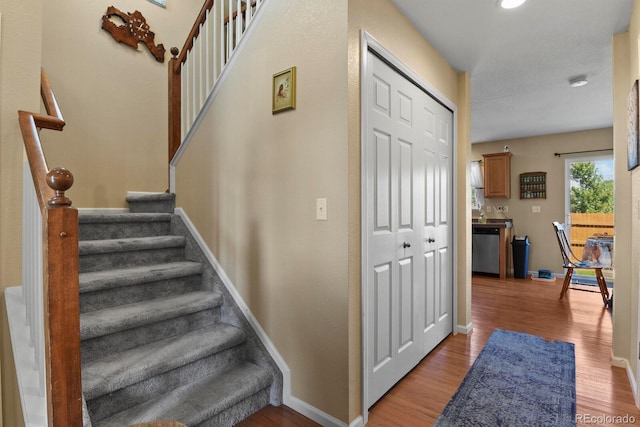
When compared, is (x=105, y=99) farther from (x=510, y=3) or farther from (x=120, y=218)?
(x=510, y=3)

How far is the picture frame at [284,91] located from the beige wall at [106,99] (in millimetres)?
2065

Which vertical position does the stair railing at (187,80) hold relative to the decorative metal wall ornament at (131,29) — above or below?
below

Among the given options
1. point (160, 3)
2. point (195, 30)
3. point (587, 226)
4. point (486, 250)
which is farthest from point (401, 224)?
point (587, 226)

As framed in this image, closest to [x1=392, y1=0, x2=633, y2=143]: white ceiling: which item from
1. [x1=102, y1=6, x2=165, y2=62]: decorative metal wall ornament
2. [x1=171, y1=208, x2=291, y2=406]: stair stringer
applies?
[x1=171, y1=208, x2=291, y2=406]: stair stringer

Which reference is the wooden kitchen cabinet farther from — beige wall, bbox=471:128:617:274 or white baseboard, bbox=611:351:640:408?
white baseboard, bbox=611:351:640:408

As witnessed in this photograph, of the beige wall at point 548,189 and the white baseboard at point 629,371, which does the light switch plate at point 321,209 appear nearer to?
the white baseboard at point 629,371

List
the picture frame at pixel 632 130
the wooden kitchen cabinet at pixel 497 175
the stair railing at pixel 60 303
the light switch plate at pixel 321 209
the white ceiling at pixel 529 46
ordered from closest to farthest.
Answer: the stair railing at pixel 60 303, the light switch plate at pixel 321 209, the picture frame at pixel 632 130, the white ceiling at pixel 529 46, the wooden kitchen cabinet at pixel 497 175

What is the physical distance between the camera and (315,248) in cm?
183

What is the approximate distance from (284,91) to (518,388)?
241 cm

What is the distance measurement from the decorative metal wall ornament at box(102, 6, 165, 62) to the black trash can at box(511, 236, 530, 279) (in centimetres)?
605

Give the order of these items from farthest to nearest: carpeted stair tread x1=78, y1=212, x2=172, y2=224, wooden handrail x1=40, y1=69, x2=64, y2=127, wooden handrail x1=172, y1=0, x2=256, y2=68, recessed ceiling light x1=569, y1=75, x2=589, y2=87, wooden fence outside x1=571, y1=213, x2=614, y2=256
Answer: wooden fence outside x1=571, y1=213, x2=614, y2=256 < recessed ceiling light x1=569, y1=75, x2=589, y2=87 < wooden handrail x1=172, y1=0, x2=256, y2=68 < carpeted stair tread x1=78, y1=212, x2=172, y2=224 < wooden handrail x1=40, y1=69, x2=64, y2=127

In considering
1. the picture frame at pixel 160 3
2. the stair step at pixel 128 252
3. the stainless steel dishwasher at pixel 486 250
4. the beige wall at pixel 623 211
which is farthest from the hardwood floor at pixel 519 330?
the picture frame at pixel 160 3

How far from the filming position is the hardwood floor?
1934 millimetres

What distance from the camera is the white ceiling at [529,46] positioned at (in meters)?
2.18
